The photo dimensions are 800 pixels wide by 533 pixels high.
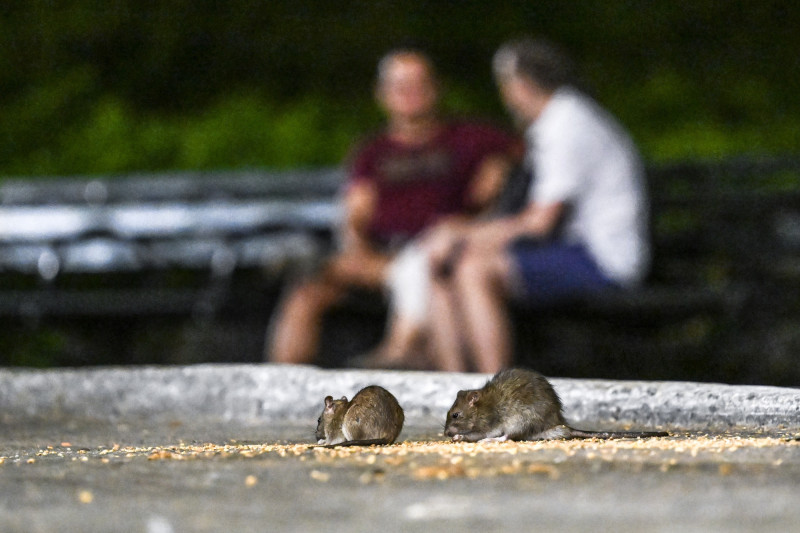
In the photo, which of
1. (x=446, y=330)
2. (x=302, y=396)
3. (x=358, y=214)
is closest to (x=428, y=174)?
(x=358, y=214)

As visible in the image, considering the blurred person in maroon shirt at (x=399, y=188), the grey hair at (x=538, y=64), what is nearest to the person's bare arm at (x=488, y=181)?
the blurred person in maroon shirt at (x=399, y=188)

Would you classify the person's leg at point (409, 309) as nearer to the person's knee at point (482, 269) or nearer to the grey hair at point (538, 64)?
the person's knee at point (482, 269)

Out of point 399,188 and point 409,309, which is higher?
point 399,188

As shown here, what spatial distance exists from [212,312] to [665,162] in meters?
2.65

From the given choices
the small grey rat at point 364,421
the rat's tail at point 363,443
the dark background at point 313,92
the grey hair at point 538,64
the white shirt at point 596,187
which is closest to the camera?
the rat's tail at point 363,443

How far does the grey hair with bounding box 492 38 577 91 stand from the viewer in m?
6.83

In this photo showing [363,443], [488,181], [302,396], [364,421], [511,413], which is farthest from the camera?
[488,181]

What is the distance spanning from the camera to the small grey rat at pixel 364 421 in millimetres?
4082

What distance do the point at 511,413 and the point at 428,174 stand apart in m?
3.05

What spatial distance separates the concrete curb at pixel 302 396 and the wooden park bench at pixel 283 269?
1.86 metres

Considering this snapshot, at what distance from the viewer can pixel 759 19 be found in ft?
36.3

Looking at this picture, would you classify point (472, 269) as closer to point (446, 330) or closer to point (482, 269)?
point (482, 269)

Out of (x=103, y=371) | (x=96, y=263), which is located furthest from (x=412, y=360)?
(x=96, y=263)

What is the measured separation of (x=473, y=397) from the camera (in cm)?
432
